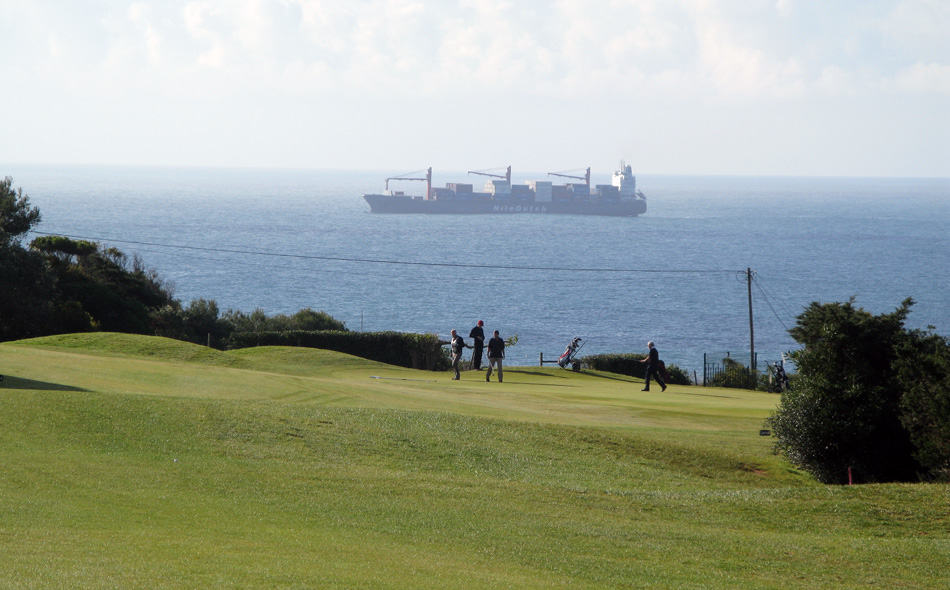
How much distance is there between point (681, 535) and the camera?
11.3 metres

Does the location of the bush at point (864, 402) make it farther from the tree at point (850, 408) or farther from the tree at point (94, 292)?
the tree at point (94, 292)

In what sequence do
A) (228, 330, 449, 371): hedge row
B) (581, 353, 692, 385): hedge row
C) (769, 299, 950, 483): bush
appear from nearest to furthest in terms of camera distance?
(769, 299, 950, 483): bush → (228, 330, 449, 371): hedge row → (581, 353, 692, 385): hedge row

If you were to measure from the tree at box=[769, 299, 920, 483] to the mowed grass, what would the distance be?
0.59 m

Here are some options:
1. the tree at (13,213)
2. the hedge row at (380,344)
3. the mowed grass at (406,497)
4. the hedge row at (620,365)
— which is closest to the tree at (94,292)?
the tree at (13,213)

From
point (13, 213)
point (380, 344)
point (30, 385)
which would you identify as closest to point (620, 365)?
point (380, 344)

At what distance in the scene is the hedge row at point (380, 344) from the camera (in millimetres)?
38875

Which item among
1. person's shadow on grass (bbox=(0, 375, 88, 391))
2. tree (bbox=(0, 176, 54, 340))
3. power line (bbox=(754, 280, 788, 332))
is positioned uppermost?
power line (bbox=(754, 280, 788, 332))

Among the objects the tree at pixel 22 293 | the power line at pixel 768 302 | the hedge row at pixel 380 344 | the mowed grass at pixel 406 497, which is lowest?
the mowed grass at pixel 406 497

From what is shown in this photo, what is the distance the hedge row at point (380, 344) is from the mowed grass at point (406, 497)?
17538 mm

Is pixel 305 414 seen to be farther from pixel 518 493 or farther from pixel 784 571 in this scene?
pixel 784 571

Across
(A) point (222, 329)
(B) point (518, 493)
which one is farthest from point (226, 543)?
(A) point (222, 329)

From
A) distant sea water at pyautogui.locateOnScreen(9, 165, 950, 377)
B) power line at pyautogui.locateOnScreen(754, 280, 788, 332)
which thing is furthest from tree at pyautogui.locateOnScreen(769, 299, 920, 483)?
power line at pyautogui.locateOnScreen(754, 280, 788, 332)

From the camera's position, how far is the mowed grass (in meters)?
8.95

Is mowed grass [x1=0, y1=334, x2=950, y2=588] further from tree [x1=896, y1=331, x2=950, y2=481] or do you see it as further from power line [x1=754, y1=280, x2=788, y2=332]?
power line [x1=754, y1=280, x2=788, y2=332]
